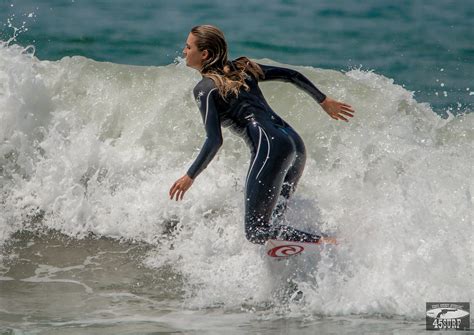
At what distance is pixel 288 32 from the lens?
626 inches

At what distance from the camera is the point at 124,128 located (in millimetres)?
9461

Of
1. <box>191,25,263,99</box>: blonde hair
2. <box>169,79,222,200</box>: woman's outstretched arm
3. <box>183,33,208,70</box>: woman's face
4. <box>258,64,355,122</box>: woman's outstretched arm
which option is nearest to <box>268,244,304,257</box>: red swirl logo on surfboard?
<box>169,79,222,200</box>: woman's outstretched arm

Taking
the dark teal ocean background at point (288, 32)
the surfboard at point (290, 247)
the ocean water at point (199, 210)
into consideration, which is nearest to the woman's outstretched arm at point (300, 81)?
the ocean water at point (199, 210)

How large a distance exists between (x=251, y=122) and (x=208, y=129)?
1.17 feet

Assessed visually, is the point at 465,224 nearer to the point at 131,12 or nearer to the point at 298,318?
the point at 298,318

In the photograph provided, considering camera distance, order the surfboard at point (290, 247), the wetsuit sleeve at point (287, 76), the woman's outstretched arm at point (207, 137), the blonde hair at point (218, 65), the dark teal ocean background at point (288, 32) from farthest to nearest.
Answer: the dark teal ocean background at point (288, 32) < the wetsuit sleeve at point (287, 76) < the surfboard at point (290, 247) < the blonde hair at point (218, 65) < the woman's outstretched arm at point (207, 137)

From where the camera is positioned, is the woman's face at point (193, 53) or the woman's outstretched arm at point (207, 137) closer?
the woman's outstretched arm at point (207, 137)

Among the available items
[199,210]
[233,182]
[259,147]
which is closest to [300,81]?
[259,147]

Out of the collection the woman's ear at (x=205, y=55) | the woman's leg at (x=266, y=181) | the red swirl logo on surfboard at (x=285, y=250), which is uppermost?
the woman's ear at (x=205, y=55)

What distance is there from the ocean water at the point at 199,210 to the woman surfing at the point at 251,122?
17.0 inches

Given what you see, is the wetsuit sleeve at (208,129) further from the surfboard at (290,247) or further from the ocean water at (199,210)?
the ocean water at (199,210)

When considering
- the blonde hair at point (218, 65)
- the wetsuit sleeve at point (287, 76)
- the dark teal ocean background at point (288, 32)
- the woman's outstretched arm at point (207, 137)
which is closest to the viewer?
the woman's outstretched arm at point (207, 137)

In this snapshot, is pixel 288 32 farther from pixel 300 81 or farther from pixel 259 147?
pixel 259 147

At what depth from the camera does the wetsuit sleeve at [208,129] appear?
230 inches
